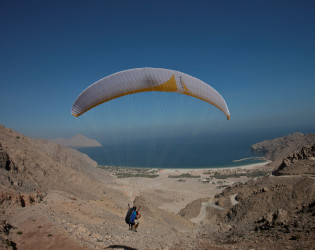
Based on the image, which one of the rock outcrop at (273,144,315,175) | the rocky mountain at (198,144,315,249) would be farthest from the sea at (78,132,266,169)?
the rock outcrop at (273,144,315,175)

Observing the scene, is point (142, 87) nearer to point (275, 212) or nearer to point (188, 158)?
point (275, 212)

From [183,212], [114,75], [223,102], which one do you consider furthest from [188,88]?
[183,212]

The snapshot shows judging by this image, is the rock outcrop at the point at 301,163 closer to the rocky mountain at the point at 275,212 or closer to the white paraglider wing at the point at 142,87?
the rocky mountain at the point at 275,212

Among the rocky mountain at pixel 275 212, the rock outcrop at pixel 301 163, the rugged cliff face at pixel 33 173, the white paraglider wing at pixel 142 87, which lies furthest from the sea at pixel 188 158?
the white paraglider wing at pixel 142 87

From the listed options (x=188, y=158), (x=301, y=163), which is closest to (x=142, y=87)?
(x=301, y=163)

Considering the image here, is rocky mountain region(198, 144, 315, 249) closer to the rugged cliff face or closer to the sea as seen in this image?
the rugged cliff face

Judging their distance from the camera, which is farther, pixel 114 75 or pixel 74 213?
pixel 74 213

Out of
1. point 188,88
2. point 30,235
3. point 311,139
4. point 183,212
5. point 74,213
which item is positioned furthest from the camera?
point 311,139

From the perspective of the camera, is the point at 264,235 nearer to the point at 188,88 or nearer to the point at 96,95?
the point at 188,88

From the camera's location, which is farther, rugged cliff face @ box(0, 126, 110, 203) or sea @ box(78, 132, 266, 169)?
sea @ box(78, 132, 266, 169)
